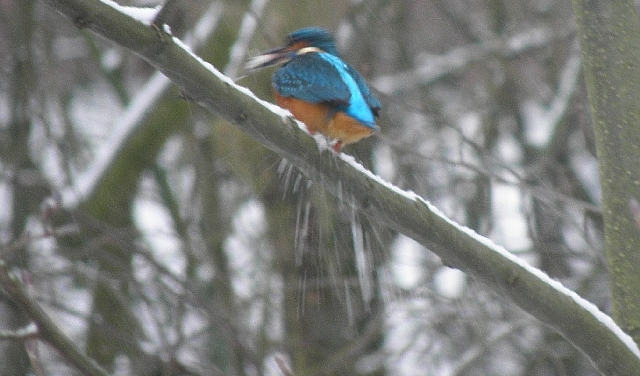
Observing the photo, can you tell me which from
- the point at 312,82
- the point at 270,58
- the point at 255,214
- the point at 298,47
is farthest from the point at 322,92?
the point at 255,214

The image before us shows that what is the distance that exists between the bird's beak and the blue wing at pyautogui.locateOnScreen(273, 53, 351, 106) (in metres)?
0.03

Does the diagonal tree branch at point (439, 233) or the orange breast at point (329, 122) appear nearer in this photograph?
the diagonal tree branch at point (439, 233)

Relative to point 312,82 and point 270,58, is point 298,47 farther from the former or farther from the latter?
point 312,82

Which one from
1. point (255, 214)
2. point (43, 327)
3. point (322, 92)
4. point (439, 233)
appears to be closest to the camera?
point (439, 233)

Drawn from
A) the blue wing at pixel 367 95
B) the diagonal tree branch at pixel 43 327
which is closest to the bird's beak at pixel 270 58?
the blue wing at pixel 367 95

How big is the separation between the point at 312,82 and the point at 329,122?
234 millimetres

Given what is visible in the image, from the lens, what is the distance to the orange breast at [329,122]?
9.62ft

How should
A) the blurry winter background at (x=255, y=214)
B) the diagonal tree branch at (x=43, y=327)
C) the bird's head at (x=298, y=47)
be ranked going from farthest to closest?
the blurry winter background at (x=255, y=214) < the bird's head at (x=298, y=47) < the diagonal tree branch at (x=43, y=327)

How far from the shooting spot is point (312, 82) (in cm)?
314

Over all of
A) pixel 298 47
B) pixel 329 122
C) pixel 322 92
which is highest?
pixel 298 47

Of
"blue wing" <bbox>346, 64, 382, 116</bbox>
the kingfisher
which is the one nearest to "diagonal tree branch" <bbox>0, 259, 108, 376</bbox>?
the kingfisher

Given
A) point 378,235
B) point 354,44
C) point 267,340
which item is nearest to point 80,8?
point 378,235

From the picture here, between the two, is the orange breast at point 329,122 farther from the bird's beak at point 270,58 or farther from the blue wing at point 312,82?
the bird's beak at point 270,58

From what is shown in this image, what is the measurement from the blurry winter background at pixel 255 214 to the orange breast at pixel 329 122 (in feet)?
0.18
